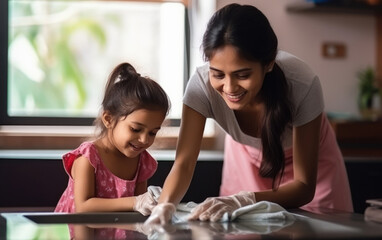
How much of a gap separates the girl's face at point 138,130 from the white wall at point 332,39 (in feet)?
5.65

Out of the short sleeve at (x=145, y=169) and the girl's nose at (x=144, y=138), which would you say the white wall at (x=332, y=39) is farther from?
the girl's nose at (x=144, y=138)

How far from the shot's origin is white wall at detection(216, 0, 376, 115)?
362cm

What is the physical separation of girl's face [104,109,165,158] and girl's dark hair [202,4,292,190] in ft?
0.73

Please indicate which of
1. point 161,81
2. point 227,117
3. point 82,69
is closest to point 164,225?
point 227,117

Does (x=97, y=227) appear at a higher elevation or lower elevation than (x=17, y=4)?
lower

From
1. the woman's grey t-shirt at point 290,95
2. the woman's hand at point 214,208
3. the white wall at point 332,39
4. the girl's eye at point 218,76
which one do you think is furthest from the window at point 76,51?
the woman's hand at point 214,208

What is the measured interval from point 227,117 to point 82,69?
1818mm

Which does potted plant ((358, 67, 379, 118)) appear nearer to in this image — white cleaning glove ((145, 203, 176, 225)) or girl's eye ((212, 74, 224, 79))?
girl's eye ((212, 74, 224, 79))

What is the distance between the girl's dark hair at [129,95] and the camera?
6.53 ft

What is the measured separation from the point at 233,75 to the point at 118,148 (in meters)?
0.42

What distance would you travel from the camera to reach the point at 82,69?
378 centimetres

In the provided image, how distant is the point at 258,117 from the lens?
6.91 feet

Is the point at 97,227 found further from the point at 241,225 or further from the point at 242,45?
the point at 242,45

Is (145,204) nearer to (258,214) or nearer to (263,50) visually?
(258,214)
